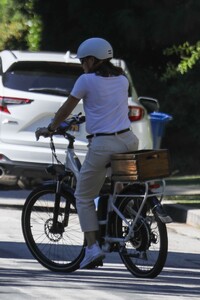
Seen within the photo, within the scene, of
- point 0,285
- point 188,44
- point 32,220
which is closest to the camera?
point 0,285

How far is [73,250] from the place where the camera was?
8.87 m

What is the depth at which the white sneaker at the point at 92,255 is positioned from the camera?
841cm

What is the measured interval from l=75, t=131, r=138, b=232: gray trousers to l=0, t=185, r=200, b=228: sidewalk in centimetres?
387

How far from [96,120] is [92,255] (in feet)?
3.25

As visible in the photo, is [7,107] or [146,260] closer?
[146,260]

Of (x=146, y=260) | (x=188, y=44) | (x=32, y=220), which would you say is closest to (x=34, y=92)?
(x=32, y=220)

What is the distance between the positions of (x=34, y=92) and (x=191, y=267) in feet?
12.1

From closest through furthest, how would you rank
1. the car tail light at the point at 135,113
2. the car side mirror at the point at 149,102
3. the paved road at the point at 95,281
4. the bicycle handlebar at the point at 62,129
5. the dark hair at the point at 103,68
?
the paved road at the point at 95,281 < the dark hair at the point at 103,68 < the bicycle handlebar at the point at 62,129 < the car tail light at the point at 135,113 < the car side mirror at the point at 149,102

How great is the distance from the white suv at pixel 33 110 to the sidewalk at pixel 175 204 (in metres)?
0.85

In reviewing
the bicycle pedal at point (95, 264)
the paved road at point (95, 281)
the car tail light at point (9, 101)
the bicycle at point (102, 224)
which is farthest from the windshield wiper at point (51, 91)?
the bicycle pedal at point (95, 264)

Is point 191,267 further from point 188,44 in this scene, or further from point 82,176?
point 188,44

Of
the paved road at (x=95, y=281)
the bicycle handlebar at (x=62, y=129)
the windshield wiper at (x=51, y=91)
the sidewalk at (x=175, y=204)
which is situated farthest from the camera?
the sidewalk at (x=175, y=204)

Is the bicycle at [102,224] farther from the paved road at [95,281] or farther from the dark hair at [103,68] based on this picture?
the dark hair at [103,68]

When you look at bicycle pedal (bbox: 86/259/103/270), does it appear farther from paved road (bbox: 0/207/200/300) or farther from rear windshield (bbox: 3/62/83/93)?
rear windshield (bbox: 3/62/83/93)
